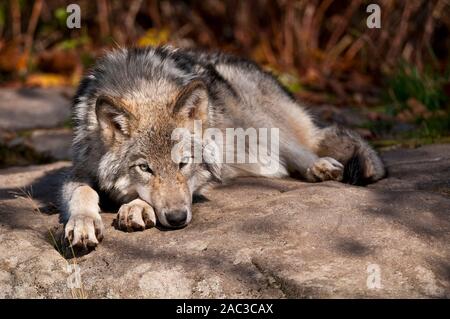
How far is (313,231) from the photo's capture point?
3.87m

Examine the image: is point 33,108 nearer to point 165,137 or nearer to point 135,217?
point 165,137

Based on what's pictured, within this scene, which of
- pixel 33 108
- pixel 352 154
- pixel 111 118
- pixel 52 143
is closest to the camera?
pixel 111 118

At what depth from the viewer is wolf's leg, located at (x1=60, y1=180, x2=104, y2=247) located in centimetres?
388

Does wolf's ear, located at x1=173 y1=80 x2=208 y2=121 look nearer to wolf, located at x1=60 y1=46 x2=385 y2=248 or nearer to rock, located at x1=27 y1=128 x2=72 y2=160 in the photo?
wolf, located at x1=60 y1=46 x2=385 y2=248

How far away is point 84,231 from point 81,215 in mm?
201

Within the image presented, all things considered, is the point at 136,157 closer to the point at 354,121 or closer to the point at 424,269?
the point at 424,269

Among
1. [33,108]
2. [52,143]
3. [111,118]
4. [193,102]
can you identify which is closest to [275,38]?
[33,108]

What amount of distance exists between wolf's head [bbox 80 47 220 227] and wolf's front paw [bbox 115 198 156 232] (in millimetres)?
52

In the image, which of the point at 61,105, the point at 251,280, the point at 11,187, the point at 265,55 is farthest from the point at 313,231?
the point at 265,55

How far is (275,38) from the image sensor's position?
430 inches

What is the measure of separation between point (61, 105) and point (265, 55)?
11.4ft

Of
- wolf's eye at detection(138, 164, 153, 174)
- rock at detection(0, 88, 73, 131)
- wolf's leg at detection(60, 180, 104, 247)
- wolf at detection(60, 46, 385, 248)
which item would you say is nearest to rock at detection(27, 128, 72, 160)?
rock at detection(0, 88, 73, 131)

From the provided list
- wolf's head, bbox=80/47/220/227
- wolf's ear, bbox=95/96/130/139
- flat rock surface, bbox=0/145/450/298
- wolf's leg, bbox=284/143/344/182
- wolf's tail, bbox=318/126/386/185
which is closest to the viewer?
flat rock surface, bbox=0/145/450/298

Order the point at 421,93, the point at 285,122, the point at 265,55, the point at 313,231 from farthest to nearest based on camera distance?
the point at 265,55, the point at 421,93, the point at 285,122, the point at 313,231
